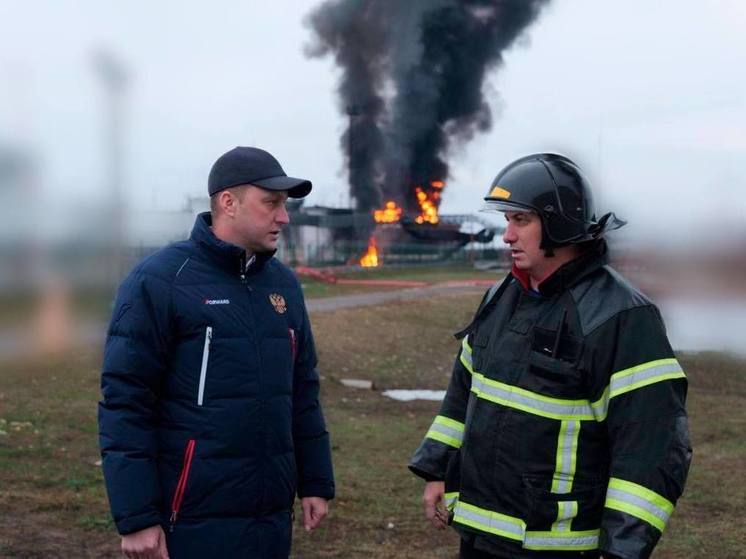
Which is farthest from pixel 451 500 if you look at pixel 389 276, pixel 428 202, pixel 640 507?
pixel 428 202

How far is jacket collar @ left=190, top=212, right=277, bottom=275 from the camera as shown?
10.4ft

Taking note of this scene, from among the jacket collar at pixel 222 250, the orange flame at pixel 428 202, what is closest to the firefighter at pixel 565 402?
the jacket collar at pixel 222 250

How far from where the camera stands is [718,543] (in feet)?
19.0


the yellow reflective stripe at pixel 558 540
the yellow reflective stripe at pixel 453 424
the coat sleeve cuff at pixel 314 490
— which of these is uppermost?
the yellow reflective stripe at pixel 453 424

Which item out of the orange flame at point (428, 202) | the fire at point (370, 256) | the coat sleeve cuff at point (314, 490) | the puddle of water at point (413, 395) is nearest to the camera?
the coat sleeve cuff at point (314, 490)

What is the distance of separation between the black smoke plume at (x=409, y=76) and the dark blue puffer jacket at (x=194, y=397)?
5023 centimetres

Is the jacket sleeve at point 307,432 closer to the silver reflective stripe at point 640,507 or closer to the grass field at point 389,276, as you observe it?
the silver reflective stripe at point 640,507

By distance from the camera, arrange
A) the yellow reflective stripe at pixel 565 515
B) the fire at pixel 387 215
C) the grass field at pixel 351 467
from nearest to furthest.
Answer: the yellow reflective stripe at pixel 565 515, the grass field at pixel 351 467, the fire at pixel 387 215

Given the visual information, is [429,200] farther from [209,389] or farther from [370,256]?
[209,389]

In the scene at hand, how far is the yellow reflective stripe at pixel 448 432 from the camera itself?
3305mm

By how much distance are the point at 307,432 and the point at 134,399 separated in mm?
758

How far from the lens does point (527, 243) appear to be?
3029mm

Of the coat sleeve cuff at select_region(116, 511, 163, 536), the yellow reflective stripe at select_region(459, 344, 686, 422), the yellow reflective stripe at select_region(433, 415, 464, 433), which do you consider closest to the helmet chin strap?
the yellow reflective stripe at select_region(459, 344, 686, 422)

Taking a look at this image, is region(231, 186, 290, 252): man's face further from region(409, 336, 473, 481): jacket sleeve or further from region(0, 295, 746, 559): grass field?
region(0, 295, 746, 559): grass field
